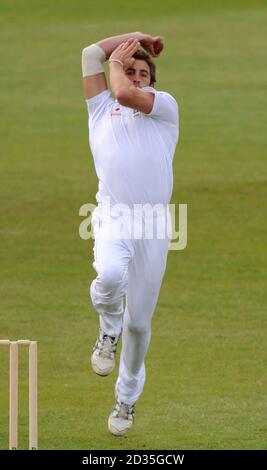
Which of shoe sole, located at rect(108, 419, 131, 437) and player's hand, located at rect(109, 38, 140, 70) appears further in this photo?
shoe sole, located at rect(108, 419, 131, 437)

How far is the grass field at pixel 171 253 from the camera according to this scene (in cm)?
1138

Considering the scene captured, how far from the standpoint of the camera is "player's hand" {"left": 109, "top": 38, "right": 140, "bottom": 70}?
9523 mm

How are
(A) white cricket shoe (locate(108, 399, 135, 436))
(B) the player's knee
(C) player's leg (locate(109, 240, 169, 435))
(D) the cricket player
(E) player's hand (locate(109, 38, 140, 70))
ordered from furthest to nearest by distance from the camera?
(A) white cricket shoe (locate(108, 399, 135, 436)), (B) the player's knee, (C) player's leg (locate(109, 240, 169, 435)), (E) player's hand (locate(109, 38, 140, 70)), (D) the cricket player

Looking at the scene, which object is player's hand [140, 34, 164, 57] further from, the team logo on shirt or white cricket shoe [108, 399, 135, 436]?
white cricket shoe [108, 399, 135, 436]

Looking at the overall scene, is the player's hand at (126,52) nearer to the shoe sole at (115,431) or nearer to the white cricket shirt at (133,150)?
the white cricket shirt at (133,150)

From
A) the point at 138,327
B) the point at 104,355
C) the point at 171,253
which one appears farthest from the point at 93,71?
the point at 171,253

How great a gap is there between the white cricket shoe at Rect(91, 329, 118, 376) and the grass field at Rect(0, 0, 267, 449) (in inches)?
34.8

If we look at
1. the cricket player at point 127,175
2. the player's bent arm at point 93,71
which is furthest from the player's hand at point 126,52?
the player's bent arm at point 93,71

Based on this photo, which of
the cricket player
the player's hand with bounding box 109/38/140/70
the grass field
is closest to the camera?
the cricket player

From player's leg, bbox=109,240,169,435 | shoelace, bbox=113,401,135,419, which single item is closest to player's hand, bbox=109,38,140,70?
player's leg, bbox=109,240,169,435

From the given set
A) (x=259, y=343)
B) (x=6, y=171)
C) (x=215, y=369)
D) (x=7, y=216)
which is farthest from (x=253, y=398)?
(x=6, y=171)

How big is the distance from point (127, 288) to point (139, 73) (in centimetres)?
141

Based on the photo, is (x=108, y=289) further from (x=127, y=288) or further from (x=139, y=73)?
(x=139, y=73)
